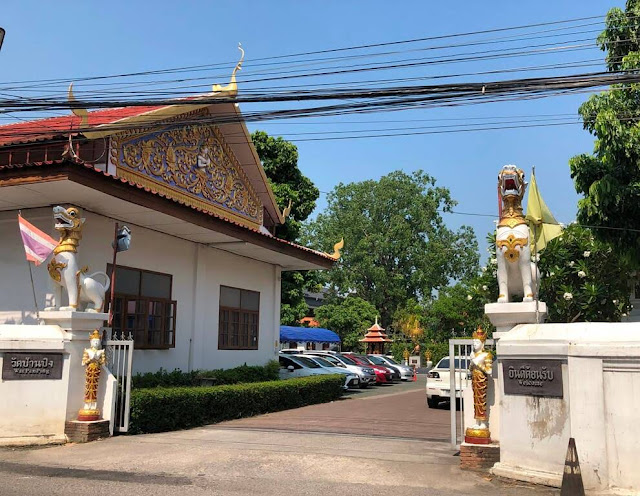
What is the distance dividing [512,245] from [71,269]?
22.6 feet

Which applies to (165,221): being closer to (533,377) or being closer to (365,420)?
(365,420)

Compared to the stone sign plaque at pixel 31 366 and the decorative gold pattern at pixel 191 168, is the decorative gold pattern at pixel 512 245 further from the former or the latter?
the decorative gold pattern at pixel 191 168

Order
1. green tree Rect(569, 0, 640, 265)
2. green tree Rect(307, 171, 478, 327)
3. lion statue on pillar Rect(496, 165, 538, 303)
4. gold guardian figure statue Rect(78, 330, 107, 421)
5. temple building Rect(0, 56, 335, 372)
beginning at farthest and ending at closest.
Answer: green tree Rect(307, 171, 478, 327)
temple building Rect(0, 56, 335, 372)
green tree Rect(569, 0, 640, 265)
gold guardian figure statue Rect(78, 330, 107, 421)
lion statue on pillar Rect(496, 165, 538, 303)

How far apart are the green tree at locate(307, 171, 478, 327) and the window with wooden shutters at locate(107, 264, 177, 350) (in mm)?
37978

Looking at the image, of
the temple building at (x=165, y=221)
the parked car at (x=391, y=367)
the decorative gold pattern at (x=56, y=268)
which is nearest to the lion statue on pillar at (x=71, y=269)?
the decorative gold pattern at (x=56, y=268)

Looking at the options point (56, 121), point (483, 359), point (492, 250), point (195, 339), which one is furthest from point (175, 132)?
point (492, 250)

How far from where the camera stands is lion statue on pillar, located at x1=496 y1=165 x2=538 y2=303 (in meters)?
7.92

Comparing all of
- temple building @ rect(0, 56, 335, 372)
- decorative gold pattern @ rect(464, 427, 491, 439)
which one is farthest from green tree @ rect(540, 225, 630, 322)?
decorative gold pattern @ rect(464, 427, 491, 439)

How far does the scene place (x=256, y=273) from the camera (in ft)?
58.2

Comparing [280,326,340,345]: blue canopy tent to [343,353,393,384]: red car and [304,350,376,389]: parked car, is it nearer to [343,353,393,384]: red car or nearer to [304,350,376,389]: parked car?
[343,353,393,384]: red car

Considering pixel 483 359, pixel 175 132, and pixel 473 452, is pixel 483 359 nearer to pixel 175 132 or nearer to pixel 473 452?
pixel 473 452

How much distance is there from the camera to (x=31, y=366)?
936 centimetres

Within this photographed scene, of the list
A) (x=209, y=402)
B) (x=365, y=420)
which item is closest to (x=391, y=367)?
(x=365, y=420)

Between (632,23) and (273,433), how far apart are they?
1005 cm
